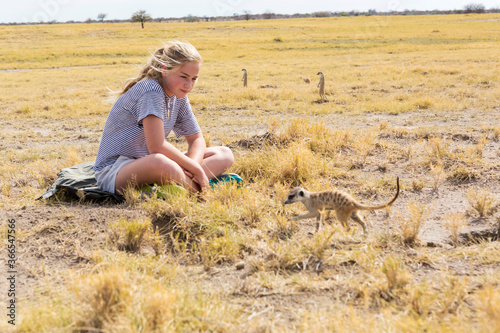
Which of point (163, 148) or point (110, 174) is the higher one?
point (163, 148)

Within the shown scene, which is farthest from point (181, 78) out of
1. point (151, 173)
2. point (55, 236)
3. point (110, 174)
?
point (55, 236)

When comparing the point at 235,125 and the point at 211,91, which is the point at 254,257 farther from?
the point at 211,91

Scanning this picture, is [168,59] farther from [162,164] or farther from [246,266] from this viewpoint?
[246,266]

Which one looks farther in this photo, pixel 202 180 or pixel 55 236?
pixel 202 180

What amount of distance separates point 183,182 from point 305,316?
7.15 ft

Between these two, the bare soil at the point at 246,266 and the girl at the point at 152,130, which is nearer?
the bare soil at the point at 246,266

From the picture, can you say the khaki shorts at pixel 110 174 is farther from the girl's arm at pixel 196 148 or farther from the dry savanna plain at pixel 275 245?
the girl's arm at pixel 196 148

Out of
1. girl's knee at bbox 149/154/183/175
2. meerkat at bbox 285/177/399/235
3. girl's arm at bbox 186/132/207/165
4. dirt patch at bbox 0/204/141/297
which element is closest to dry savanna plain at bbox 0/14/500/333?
dirt patch at bbox 0/204/141/297

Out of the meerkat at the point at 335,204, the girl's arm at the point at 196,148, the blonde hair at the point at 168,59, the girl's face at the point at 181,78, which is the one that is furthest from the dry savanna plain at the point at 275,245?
the blonde hair at the point at 168,59

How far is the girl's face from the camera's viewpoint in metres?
4.07

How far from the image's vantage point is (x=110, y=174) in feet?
14.0

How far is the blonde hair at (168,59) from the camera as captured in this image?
4012 mm

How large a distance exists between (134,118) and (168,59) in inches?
26.8

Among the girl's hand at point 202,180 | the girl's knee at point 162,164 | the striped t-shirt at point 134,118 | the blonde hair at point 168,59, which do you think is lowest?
the girl's hand at point 202,180
